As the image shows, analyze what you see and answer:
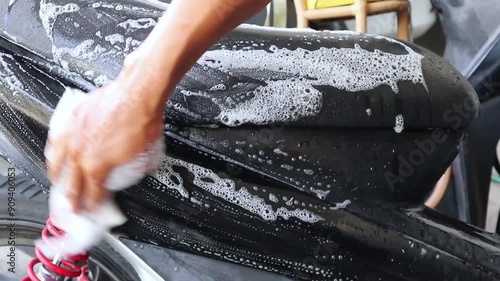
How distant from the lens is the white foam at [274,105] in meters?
0.47

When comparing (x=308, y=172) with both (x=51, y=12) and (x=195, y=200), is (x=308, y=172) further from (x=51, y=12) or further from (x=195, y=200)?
(x=51, y=12)

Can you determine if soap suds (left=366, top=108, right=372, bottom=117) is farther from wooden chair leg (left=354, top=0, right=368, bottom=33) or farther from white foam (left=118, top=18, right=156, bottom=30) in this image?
wooden chair leg (left=354, top=0, right=368, bottom=33)

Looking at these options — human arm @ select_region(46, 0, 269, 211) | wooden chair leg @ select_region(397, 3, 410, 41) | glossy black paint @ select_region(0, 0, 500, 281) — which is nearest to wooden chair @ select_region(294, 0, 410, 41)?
wooden chair leg @ select_region(397, 3, 410, 41)

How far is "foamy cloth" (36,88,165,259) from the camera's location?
13.8 inches


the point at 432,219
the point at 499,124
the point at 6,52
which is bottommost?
the point at 499,124

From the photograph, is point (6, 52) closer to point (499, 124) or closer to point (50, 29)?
point (50, 29)

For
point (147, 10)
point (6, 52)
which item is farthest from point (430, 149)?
point (6, 52)

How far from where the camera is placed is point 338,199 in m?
0.51

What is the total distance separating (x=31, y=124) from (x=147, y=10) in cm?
15

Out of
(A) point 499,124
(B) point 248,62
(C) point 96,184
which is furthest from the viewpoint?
(A) point 499,124

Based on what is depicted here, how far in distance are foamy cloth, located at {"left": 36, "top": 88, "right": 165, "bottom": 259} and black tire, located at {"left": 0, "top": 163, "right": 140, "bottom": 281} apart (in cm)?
25

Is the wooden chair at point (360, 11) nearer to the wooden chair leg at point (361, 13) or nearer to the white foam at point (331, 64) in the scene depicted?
the wooden chair leg at point (361, 13)

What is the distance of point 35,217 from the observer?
0.71 meters

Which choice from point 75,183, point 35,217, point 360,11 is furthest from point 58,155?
point 360,11
